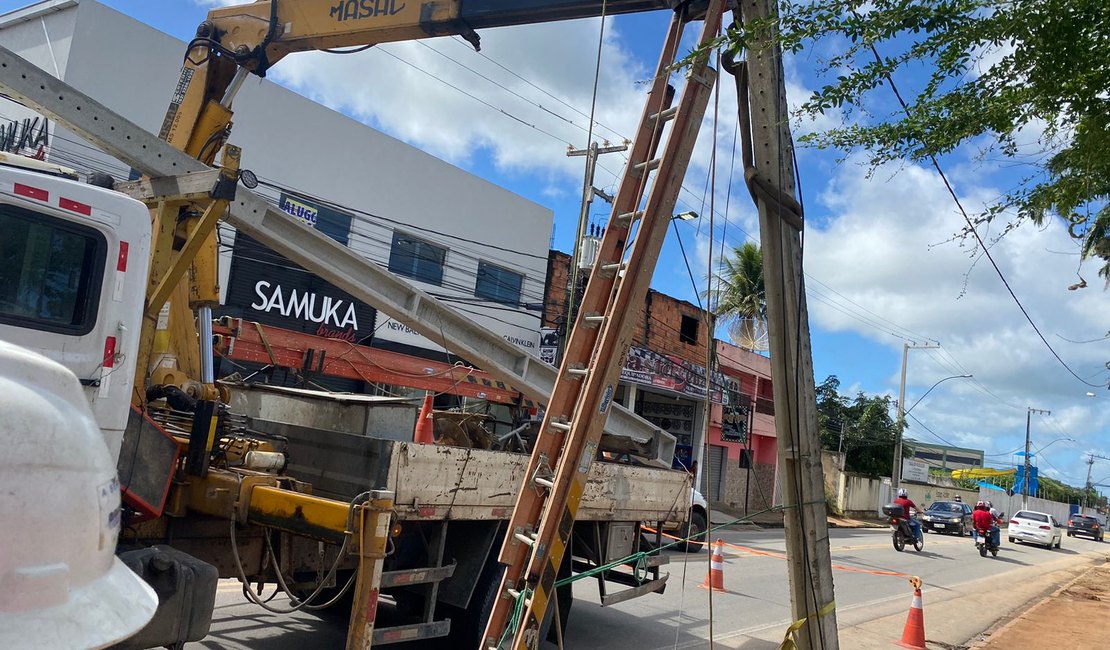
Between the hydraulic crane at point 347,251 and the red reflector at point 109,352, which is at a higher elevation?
the hydraulic crane at point 347,251

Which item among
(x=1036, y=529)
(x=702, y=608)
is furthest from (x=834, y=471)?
(x=702, y=608)

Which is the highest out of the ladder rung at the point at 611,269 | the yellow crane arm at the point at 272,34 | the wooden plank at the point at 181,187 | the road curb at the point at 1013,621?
the yellow crane arm at the point at 272,34

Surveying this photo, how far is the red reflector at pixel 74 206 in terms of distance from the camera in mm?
4070

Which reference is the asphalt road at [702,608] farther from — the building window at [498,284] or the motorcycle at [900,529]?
the building window at [498,284]

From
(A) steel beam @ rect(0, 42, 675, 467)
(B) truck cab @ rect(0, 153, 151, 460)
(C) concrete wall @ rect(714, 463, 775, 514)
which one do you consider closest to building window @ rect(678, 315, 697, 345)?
(C) concrete wall @ rect(714, 463, 775, 514)

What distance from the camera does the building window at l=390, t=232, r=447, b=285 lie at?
20.0 m

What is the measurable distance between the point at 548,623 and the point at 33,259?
4.74 m

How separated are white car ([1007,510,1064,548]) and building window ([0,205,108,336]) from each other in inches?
1509

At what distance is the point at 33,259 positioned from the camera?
3941 millimetres

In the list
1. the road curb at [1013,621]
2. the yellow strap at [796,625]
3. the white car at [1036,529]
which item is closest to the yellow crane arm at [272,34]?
the yellow strap at [796,625]

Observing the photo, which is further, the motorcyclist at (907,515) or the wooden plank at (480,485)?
the motorcyclist at (907,515)

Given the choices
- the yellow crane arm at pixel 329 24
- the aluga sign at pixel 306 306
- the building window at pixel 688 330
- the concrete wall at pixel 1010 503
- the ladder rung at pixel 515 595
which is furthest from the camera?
the concrete wall at pixel 1010 503

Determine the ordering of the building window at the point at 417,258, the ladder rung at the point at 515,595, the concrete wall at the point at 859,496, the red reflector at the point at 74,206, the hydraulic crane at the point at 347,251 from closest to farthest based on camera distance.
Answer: the red reflector at the point at 74,206
the ladder rung at the point at 515,595
the hydraulic crane at the point at 347,251
the building window at the point at 417,258
the concrete wall at the point at 859,496

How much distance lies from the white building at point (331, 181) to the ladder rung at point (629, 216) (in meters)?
11.5
